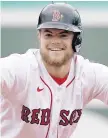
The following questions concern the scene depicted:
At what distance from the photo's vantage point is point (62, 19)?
3211 millimetres

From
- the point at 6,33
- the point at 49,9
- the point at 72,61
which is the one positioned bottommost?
the point at 6,33

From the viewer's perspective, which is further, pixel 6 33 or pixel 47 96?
pixel 6 33

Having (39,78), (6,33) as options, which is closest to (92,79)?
(39,78)

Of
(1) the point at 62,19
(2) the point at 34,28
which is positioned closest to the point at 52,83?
(1) the point at 62,19

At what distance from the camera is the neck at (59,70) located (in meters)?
3.22

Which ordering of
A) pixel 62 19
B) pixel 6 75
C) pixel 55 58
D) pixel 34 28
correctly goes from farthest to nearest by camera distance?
pixel 34 28, pixel 62 19, pixel 55 58, pixel 6 75

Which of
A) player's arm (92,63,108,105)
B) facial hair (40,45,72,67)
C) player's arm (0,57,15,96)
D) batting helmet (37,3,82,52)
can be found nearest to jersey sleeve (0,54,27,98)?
player's arm (0,57,15,96)

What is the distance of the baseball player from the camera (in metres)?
3.13

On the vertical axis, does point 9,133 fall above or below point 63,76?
below

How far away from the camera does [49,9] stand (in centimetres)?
322

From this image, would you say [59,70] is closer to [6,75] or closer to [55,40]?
[55,40]

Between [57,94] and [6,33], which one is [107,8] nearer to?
[6,33]

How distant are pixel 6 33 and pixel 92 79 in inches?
173

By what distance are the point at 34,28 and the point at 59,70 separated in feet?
14.5
